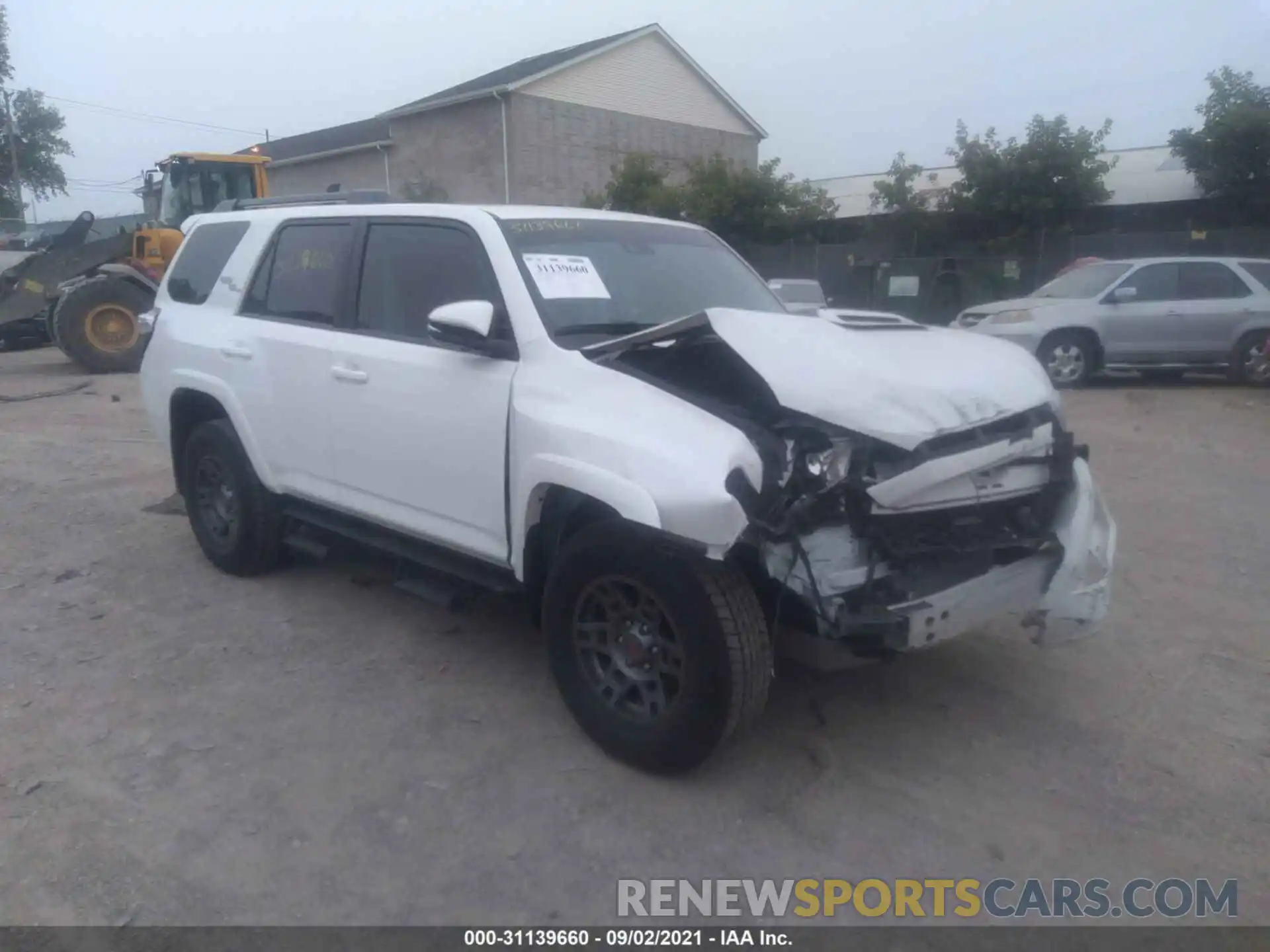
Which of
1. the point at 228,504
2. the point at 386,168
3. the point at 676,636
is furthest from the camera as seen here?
the point at 386,168

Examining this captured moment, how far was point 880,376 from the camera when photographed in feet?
11.6

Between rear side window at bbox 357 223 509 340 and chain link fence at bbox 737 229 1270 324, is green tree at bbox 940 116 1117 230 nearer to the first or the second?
chain link fence at bbox 737 229 1270 324

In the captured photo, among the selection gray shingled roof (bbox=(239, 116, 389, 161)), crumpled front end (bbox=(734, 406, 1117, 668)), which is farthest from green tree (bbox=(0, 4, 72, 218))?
crumpled front end (bbox=(734, 406, 1117, 668))

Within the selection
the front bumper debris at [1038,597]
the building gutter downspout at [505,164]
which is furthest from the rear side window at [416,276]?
the building gutter downspout at [505,164]

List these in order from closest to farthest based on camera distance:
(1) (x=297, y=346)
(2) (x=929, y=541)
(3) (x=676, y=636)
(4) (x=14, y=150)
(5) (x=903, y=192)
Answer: (3) (x=676, y=636)
(2) (x=929, y=541)
(1) (x=297, y=346)
(5) (x=903, y=192)
(4) (x=14, y=150)

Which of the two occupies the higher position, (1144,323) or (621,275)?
(621,275)

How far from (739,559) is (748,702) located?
48 cm

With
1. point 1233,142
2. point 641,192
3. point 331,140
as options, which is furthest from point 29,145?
point 1233,142

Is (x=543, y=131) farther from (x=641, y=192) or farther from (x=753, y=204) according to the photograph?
(x=753, y=204)

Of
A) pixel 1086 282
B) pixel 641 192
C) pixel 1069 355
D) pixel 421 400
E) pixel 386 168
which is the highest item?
pixel 386 168

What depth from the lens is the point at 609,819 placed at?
11.4 feet

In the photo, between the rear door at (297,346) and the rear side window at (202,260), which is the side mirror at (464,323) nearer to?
the rear door at (297,346)

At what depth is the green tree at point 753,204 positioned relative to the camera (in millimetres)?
26953

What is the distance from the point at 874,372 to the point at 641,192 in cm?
2410
